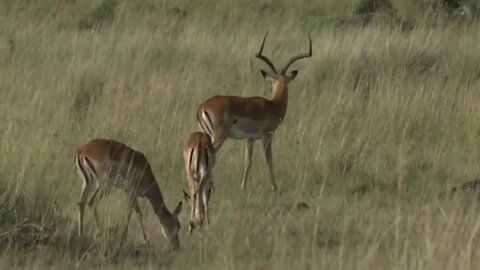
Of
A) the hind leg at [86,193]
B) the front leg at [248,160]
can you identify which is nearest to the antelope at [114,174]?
the hind leg at [86,193]

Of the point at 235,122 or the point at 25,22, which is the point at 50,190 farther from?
the point at 25,22

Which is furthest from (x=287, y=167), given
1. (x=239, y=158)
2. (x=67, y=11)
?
(x=67, y=11)

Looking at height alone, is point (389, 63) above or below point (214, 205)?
above

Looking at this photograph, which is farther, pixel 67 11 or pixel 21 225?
pixel 67 11

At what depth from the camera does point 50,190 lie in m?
6.73

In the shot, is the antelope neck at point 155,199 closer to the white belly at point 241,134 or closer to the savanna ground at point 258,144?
the savanna ground at point 258,144

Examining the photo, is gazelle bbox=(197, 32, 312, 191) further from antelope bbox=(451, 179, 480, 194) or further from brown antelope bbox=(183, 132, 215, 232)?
antelope bbox=(451, 179, 480, 194)

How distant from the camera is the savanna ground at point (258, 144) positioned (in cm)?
568

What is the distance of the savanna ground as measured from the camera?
5.68 meters

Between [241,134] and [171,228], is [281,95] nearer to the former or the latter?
[241,134]

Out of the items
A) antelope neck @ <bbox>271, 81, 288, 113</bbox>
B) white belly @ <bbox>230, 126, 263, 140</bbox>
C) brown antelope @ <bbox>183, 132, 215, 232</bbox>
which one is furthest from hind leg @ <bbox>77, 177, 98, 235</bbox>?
antelope neck @ <bbox>271, 81, 288, 113</bbox>

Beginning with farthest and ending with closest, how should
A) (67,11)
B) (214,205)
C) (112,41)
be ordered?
(67,11) < (112,41) < (214,205)

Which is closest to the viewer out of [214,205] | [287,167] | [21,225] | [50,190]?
[21,225]

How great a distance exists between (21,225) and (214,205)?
1.71 m
